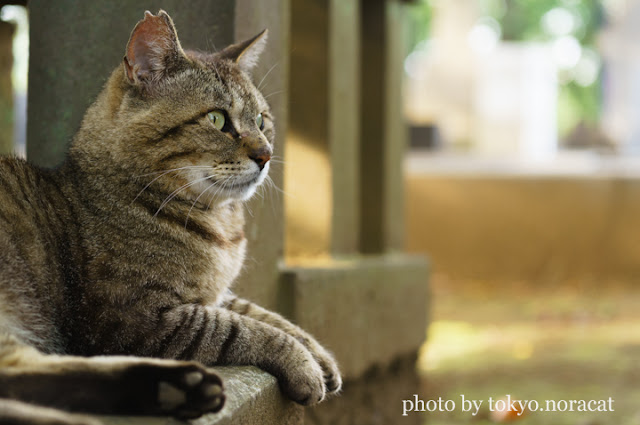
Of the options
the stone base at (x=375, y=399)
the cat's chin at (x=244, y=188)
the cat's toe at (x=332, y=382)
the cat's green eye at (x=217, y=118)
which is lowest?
the stone base at (x=375, y=399)

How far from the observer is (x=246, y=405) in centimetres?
180

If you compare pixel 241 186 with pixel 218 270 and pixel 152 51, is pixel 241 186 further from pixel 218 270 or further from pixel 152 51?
pixel 152 51

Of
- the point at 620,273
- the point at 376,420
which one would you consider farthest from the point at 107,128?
the point at 620,273

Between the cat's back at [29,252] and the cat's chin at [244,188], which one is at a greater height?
the cat's chin at [244,188]

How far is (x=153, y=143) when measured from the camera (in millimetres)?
2104

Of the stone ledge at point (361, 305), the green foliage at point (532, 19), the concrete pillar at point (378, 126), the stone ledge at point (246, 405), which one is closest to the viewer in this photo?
the stone ledge at point (246, 405)

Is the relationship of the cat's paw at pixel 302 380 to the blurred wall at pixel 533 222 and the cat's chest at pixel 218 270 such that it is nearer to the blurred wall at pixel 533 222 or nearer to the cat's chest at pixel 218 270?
the cat's chest at pixel 218 270

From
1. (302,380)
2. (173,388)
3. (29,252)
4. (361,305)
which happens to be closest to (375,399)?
(361,305)

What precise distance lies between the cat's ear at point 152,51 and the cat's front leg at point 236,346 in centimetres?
68

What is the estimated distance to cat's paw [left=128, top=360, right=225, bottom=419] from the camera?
1.55 m

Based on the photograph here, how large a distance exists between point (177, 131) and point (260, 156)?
25 centimetres

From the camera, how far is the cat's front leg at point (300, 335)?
2.18 meters

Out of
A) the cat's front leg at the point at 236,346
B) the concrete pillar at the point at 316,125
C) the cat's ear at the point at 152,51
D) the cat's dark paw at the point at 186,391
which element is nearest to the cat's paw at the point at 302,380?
the cat's front leg at the point at 236,346

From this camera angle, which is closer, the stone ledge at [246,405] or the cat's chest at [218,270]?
the stone ledge at [246,405]
